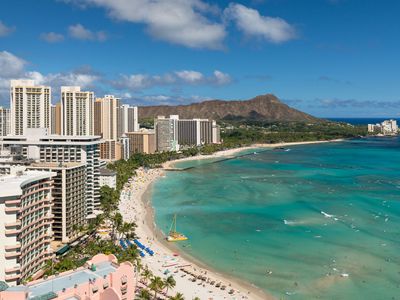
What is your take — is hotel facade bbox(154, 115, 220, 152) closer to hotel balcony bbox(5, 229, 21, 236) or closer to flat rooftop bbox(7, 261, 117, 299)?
hotel balcony bbox(5, 229, 21, 236)

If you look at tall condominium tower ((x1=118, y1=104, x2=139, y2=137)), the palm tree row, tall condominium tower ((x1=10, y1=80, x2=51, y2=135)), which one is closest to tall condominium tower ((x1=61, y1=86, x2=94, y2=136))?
tall condominium tower ((x1=10, y1=80, x2=51, y2=135))

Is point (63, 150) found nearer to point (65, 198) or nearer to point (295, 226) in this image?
point (65, 198)

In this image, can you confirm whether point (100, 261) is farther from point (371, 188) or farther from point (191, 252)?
point (371, 188)

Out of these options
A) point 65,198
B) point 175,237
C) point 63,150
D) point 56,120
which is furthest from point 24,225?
point 56,120

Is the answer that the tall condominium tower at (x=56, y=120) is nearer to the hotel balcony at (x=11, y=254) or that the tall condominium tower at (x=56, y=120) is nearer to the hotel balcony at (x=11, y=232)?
the hotel balcony at (x=11, y=232)

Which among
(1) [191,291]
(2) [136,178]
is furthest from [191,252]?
(2) [136,178]

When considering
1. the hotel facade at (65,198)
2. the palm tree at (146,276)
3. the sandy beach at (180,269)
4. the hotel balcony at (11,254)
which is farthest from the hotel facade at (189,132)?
the hotel balcony at (11,254)
